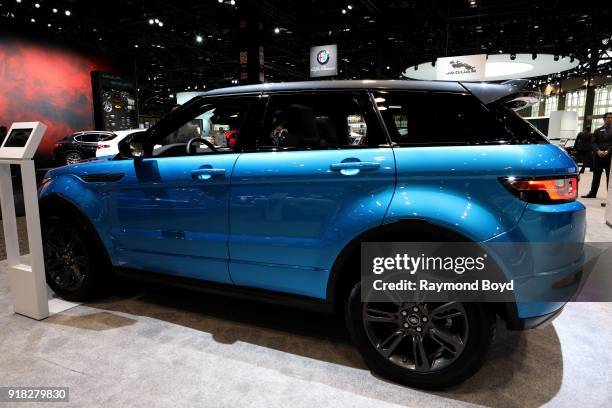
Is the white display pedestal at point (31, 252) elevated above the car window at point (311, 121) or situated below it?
below

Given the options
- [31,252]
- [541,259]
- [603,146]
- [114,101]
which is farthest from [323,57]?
[541,259]

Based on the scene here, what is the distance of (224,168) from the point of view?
7.72 feet

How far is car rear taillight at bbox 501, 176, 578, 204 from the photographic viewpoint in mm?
1782

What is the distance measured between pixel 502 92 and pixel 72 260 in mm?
3219

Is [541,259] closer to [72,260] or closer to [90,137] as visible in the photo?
[72,260]

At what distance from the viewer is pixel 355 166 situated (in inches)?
79.4

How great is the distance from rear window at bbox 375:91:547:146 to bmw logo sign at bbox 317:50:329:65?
33.5ft

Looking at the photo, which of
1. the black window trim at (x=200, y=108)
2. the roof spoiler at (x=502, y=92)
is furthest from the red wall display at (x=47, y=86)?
the roof spoiler at (x=502, y=92)

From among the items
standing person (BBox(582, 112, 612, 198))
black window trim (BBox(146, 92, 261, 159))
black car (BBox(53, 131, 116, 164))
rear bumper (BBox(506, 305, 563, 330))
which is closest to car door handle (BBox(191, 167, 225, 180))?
black window trim (BBox(146, 92, 261, 159))

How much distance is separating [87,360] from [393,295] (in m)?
1.83

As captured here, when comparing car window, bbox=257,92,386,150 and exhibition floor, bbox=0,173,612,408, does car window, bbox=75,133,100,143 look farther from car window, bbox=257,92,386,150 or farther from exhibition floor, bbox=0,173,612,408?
car window, bbox=257,92,386,150

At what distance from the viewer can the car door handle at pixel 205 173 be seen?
2.36 meters

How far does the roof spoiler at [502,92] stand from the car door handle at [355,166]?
624mm

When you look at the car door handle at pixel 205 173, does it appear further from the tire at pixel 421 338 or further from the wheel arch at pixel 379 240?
the tire at pixel 421 338
